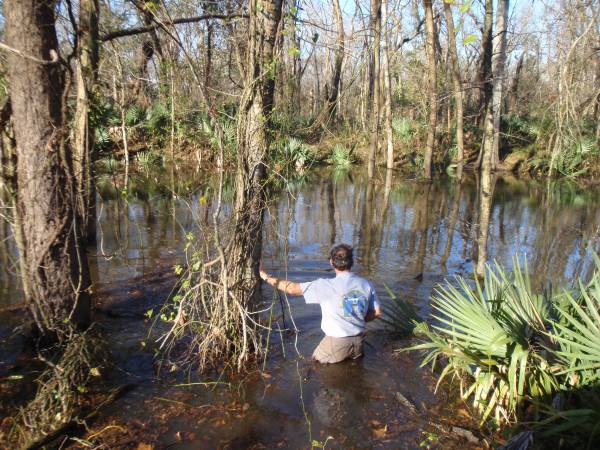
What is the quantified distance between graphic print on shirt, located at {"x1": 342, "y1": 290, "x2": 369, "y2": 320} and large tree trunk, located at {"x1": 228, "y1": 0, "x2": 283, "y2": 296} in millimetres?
974

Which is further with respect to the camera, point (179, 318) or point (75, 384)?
point (179, 318)

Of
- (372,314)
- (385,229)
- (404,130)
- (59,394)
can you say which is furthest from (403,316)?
(404,130)

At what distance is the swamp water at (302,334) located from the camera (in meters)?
3.69

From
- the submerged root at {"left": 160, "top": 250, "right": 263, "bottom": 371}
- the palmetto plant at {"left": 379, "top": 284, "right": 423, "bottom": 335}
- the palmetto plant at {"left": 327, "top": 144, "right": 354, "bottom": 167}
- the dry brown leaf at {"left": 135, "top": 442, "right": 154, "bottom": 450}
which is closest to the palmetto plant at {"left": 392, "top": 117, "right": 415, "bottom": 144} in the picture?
the palmetto plant at {"left": 327, "top": 144, "right": 354, "bottom": 167}

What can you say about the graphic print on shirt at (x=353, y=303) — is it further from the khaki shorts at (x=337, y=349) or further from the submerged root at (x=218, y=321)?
the submerged root at (x=218, y=321)

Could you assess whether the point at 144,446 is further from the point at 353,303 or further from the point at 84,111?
the point at 84,111

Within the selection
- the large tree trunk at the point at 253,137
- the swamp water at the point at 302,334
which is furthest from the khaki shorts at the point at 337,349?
the large tree trunk at the point at 253,137

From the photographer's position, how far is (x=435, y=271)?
8.35 m

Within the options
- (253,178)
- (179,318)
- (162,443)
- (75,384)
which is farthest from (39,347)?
(253,178)

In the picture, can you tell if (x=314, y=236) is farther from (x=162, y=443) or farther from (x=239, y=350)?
(x=162, y=443)

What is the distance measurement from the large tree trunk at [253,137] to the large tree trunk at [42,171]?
1.51m

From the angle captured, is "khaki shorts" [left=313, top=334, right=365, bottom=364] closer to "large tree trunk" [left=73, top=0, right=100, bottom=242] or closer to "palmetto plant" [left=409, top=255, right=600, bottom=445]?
"palmetto plant" [left=409, top=255, right=600, bottom=445]

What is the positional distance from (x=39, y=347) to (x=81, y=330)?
0.39 meters

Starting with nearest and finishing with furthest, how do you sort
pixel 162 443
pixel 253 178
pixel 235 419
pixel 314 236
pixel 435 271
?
pixel 162 443 → pixel 235 419 → pixel 253 178 → pixel 435 271 → pixel 314 236
